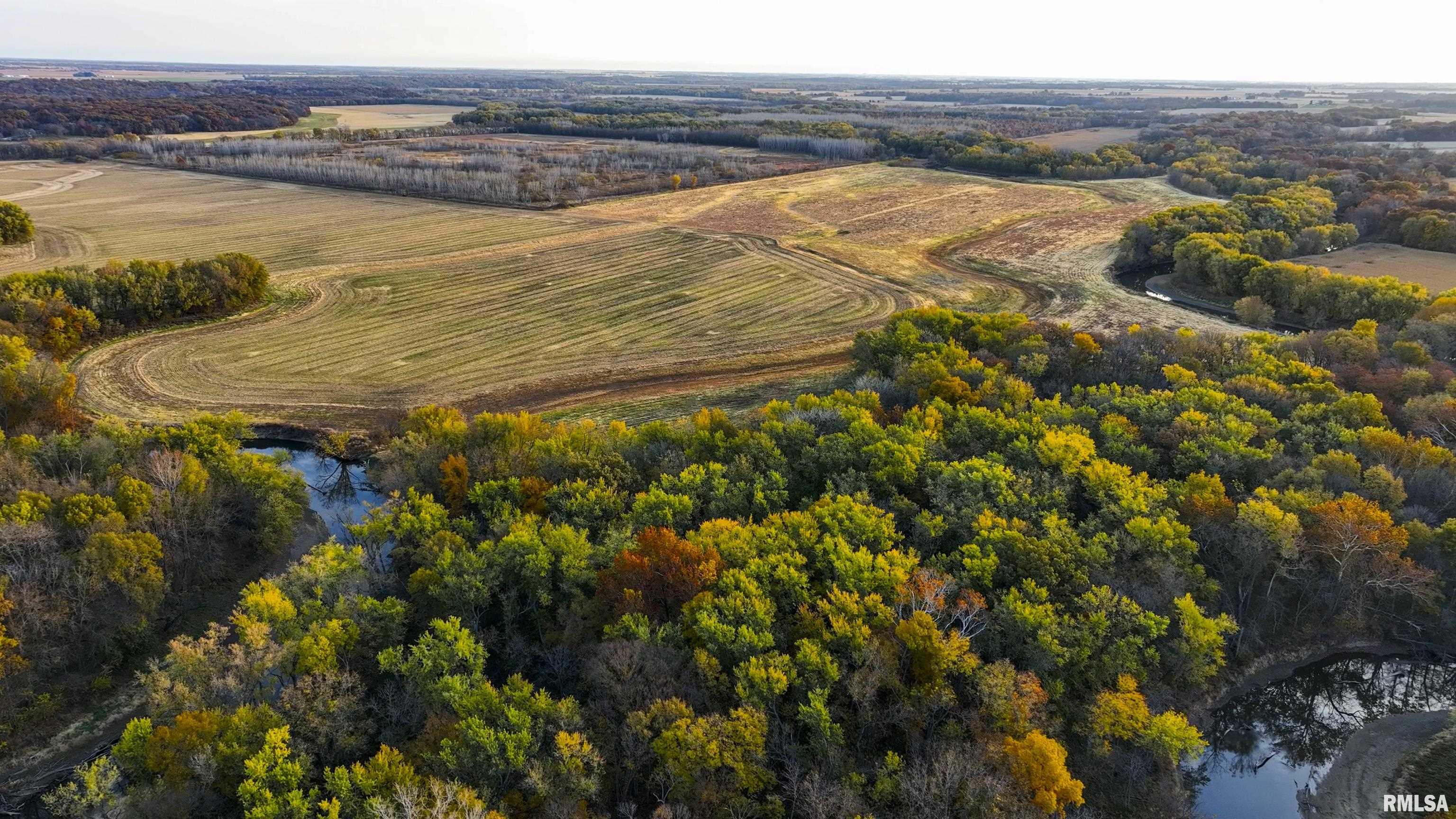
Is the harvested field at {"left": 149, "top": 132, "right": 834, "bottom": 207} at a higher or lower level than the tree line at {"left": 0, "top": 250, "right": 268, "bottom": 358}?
higher

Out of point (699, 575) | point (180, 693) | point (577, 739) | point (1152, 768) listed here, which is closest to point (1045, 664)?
point (1152, 768)

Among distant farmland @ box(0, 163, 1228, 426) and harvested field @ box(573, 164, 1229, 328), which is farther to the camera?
harvested field @ box(573, 164, 1229, 328)

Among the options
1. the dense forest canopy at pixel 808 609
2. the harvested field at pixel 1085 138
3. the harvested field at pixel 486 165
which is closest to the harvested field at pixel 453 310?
the harvested field at pixel 486 165

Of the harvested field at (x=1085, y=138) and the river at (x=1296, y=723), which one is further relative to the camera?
the harvested field at (x=1085, y=138)

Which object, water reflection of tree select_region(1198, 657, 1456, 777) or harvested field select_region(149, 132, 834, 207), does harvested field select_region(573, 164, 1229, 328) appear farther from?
water reflection of tree select_region(1198, 657, 1456, 777)

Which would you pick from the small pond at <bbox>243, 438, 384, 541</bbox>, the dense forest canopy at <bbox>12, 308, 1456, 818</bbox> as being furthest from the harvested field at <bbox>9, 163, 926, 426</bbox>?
the dense forest canopy at <bbox>12, 308, 1456, 818</bbox>

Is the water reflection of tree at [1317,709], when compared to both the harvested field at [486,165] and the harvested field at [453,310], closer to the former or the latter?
the harvested field at [453,310]
